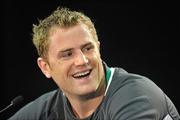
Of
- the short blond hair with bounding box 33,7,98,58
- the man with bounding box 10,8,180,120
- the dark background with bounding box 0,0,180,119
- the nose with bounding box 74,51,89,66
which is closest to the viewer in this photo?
the man with bounding box 10,8,180,120

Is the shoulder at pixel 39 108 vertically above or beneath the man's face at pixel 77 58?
beneath

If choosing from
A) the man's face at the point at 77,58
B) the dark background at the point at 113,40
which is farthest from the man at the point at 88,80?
the dark background at the point at 113,40

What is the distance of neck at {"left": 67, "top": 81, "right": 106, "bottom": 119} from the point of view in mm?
2213

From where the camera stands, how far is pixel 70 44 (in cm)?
211

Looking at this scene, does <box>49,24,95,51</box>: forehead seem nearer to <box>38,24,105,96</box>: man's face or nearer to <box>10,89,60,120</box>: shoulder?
<box>38,24,105,96</box>: man's face

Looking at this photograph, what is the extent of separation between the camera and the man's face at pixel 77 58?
2.11 m

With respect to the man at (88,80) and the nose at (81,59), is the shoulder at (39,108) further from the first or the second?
the nose at (81,59)

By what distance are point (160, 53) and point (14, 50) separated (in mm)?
1361

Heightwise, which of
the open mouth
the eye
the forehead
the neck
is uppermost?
the forehead

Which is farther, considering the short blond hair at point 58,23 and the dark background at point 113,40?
the dark background at point 113,40

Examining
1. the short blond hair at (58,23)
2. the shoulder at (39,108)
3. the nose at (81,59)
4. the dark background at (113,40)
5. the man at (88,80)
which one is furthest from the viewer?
the dark background at (113,40)

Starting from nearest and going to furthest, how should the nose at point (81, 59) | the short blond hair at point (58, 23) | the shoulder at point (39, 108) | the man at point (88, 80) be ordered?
the man at point (88, 80) < the nose at point (81, 59) < the short blond hair at point (58, 23) < the shoulder at point (39, 108)

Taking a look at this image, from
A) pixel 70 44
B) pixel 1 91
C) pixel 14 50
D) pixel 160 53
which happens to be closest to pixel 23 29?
pixel 14 50

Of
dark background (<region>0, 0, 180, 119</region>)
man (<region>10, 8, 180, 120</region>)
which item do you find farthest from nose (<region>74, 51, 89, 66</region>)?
dark background (<region>0, 0, 180, 119</region>)
